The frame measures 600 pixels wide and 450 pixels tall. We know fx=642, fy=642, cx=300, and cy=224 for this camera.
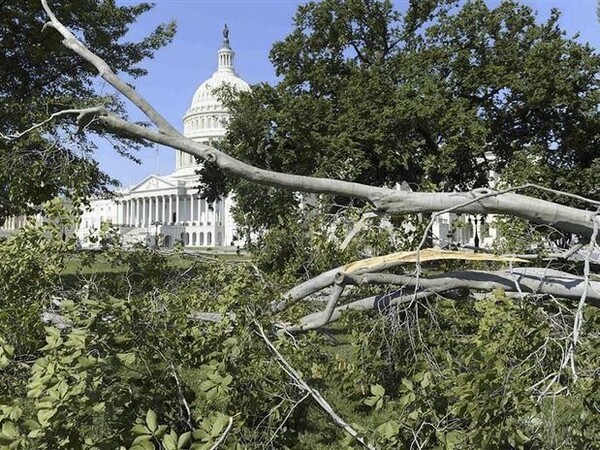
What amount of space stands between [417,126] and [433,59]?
10.1 ft

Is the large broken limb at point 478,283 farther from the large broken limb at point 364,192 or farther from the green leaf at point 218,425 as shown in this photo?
the green leaf at point 218,425

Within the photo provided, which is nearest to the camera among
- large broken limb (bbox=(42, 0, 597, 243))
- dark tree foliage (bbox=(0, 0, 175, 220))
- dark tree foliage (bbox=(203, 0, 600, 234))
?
large broken limb (bbox=(42, 0, 597, 243))

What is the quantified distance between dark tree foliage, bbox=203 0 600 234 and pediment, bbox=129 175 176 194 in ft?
287

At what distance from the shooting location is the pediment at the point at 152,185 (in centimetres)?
11406

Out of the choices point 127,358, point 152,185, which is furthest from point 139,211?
point 127,358

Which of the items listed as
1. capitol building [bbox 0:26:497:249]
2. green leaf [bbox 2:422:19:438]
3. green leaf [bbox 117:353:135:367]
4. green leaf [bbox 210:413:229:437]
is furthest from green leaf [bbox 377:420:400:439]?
capitol building [bbox 0:26:497:249]

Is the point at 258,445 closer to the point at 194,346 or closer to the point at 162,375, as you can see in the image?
the point at 162,375

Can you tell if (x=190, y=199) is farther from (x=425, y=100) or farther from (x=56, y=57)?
(x=56, y=57)

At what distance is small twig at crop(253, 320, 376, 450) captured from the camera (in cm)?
335

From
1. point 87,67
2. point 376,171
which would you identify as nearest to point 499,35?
point 376,171

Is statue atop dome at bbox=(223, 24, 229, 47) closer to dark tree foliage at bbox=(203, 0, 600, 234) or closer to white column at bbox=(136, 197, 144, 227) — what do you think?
white column at bbox=(136, 197, 144, 227)

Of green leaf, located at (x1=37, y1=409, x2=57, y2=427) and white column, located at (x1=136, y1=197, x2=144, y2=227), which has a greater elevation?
white column, located at (x1=136, y1=197, x2=144, y2=227)

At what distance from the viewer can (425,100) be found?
24016 millimetres

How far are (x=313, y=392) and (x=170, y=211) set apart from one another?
115 meters
